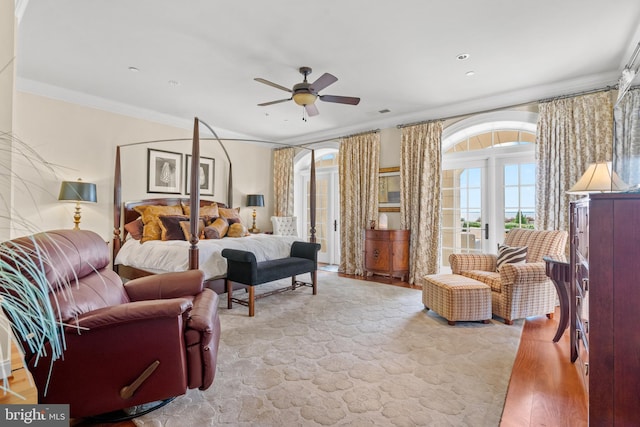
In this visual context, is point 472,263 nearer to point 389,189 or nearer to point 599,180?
point 599,180

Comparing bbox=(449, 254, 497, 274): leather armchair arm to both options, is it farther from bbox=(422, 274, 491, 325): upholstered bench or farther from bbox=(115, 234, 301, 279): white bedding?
bbox=(115, 234, 301, 279): white bedding

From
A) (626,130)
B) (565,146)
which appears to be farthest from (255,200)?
(626,130)

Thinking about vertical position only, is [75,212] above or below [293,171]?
below

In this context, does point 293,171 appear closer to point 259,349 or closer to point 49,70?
point 49,70

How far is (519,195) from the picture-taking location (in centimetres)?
444

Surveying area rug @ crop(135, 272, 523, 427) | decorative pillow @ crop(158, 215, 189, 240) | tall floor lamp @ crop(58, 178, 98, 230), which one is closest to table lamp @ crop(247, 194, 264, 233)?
decorative pillow @ crop(158, 215, 189, 240)

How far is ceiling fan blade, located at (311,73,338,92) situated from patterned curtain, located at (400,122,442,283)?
2.36 meters

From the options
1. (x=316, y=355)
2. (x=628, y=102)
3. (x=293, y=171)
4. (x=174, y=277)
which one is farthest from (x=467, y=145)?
(x=174, y=277)

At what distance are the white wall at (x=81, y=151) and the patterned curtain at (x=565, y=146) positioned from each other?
18.5 ft

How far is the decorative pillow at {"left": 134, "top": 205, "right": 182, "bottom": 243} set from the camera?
176 inches

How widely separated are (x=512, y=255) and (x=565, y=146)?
5.39ft

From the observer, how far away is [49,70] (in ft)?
12.1

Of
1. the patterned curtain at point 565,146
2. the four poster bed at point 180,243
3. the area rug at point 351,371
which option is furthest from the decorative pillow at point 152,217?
the patterned curtain at point 565,146

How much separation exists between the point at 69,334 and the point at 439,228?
4553 millimetres
